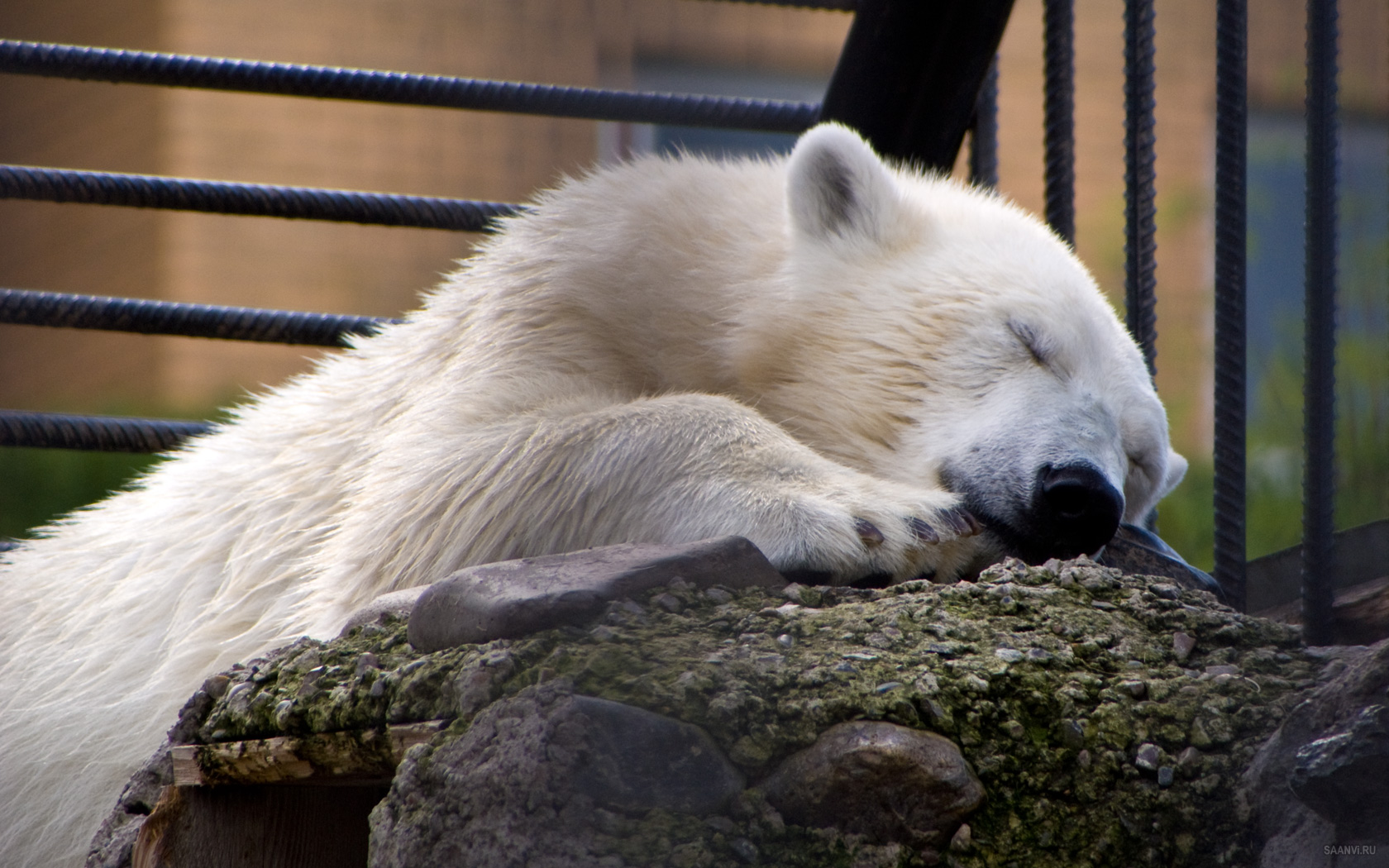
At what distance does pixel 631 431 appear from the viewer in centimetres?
168

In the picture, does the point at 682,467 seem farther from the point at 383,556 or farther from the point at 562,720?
the point at 562,720

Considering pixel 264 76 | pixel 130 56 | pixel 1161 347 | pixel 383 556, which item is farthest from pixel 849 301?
pixel 1161 347

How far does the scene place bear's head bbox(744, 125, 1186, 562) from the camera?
180cm

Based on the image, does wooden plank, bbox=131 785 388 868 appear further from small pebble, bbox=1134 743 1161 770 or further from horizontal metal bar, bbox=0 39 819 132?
horizontal metal bar, bbox=0 39 819 132

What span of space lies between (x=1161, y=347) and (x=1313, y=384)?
640cm

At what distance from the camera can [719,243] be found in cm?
225

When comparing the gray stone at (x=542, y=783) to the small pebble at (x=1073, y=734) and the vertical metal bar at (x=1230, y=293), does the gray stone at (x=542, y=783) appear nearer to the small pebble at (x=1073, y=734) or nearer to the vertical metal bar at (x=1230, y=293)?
the small pebble at (x=1073, y=734)

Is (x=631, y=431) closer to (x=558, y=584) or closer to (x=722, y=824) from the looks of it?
(x=558, y=584)

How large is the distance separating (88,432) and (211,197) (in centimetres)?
59

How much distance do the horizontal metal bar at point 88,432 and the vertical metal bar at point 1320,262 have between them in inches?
84.9

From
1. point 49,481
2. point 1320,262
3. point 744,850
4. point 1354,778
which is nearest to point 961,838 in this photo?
point 744,850

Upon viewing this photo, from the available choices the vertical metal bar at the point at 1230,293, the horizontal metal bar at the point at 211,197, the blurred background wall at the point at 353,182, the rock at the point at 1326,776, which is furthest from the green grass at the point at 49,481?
the rock at the point at 1326,776

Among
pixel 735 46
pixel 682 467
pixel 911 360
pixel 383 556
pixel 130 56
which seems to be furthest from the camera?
pixel 130 56

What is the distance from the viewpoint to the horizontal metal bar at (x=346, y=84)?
103 inches
